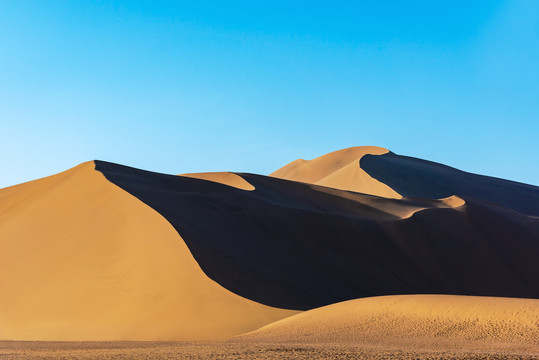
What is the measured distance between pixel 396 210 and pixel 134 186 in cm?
1496

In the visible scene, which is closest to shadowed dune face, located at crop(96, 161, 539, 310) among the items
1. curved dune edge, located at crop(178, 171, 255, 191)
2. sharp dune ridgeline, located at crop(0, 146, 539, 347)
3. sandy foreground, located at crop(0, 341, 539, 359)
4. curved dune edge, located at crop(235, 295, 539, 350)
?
sharp dune ridgeline, located at crop(0, 146, 539, 347)

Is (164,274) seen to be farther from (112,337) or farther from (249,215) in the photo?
(249,215)

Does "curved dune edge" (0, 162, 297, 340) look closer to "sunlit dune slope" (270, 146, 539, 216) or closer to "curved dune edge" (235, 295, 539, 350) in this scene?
"curved dune edge" (235, 295, 539, 350)

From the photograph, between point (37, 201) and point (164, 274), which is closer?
point (164, 274)

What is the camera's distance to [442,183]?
67.4 m

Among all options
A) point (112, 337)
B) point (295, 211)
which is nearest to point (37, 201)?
point (295, 211)

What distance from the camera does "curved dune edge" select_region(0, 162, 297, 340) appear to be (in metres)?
17.8

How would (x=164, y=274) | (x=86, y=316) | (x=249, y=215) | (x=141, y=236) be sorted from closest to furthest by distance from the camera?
(x=86, y=316) < (x=164, y=274) < (x=141, y=236) < (x=249, y=215)

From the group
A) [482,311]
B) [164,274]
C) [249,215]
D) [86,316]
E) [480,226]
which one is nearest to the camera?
[482,311]

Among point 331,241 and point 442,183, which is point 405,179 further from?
point 331,241

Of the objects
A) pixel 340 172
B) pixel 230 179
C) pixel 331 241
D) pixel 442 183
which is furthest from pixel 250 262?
pixel 442 183

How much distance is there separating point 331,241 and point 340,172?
3864cm

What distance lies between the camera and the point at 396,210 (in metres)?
36.2

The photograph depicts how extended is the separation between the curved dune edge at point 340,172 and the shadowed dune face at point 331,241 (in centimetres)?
1858
